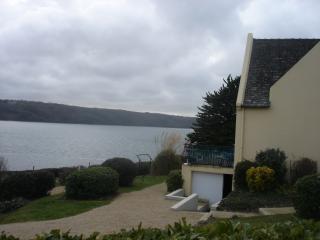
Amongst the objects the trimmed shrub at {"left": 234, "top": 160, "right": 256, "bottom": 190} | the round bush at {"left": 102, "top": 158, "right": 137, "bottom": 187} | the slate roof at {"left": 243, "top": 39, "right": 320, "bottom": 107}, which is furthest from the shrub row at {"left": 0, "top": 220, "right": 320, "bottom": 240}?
the round bush at {"left": 102, "top": 158, "right": 137, "bottom": 187}

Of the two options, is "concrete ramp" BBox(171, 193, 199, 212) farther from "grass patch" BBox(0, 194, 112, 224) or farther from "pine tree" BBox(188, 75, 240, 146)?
"pine tree" BBox(188, 75, 240, 146)

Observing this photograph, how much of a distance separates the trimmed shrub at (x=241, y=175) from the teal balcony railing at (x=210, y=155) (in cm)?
231

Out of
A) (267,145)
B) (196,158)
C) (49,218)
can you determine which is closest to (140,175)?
(196,158)

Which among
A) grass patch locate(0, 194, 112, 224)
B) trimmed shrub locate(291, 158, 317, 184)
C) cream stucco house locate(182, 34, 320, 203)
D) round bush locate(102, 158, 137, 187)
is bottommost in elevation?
grass patch locate(0, 194, 112, 224)

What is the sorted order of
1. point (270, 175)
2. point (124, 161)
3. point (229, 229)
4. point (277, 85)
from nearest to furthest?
point (229, 229) → point (270, 175) → point (277, 85) → point (124, 161)

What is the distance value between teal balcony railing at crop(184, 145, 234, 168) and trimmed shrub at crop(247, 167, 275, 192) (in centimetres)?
358

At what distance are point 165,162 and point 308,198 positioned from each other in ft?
68.2

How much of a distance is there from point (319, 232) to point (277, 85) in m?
17.0

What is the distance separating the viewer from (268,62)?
77.6 ft

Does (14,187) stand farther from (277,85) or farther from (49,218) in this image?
(277,85)

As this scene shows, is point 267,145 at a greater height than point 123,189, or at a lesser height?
greater

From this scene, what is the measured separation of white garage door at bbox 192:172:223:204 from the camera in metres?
23.0

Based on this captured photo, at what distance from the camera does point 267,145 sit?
859 inches

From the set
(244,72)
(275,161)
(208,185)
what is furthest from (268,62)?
(208,185)
